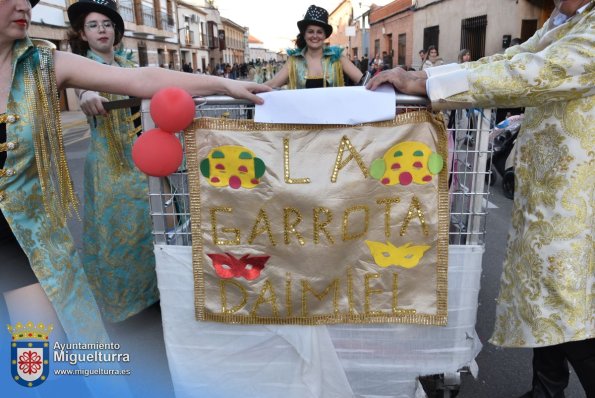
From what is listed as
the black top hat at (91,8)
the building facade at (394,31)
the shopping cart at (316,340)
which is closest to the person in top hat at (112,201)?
the black top hat at (91,8)

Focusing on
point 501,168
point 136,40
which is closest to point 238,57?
point 136,40

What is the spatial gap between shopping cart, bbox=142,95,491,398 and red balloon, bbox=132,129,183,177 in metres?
0.18

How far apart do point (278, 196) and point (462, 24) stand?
17.6m

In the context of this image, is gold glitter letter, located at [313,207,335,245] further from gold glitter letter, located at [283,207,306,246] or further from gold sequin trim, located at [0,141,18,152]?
gold sequin trim, located at [0,141,18,152]

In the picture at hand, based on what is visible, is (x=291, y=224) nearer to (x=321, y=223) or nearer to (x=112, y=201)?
(x=321, y=223)

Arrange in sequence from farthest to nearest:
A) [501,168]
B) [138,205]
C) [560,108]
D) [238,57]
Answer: [238,57]
[501,168]
[138,205]
[560,108]

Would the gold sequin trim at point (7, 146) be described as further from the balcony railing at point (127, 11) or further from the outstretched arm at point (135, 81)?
the balcony railing at point (127, 11)

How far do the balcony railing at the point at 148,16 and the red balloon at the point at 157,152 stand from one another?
3490 centimetres

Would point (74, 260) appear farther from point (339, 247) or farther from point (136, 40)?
point (136, 40)

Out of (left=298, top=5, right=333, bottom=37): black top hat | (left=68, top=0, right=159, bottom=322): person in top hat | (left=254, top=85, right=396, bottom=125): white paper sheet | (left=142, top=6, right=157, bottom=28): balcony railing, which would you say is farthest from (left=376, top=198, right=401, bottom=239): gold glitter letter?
(left=142, top=6, right=157, bottom=28): balcony railing

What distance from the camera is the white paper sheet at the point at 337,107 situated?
1641 millimetres

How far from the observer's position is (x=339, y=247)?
1.77 metres

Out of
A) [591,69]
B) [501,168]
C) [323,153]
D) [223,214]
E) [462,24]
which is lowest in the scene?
[501,168]

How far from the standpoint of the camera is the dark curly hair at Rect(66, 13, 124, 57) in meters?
2.93
